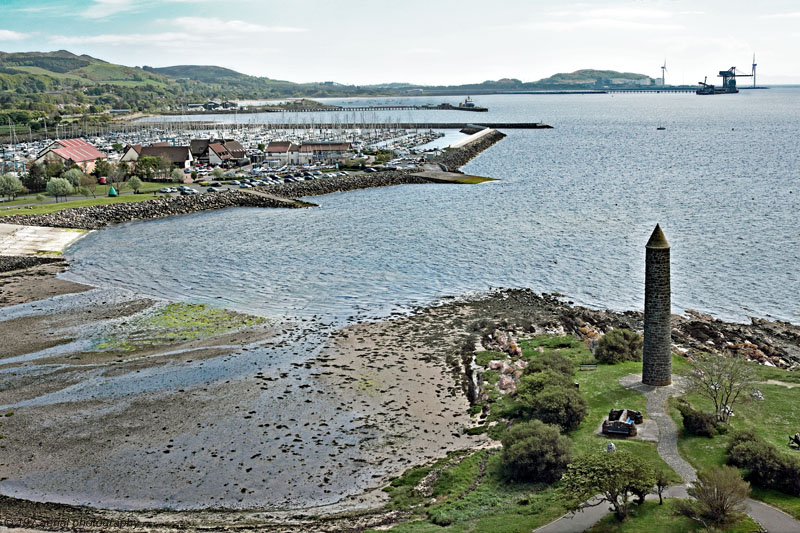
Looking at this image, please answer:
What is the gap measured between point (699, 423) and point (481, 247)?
127 ft

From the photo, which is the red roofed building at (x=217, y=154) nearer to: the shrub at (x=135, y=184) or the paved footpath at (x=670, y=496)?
the shrub at (x=135, y=184)

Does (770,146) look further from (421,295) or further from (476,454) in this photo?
(476,454)

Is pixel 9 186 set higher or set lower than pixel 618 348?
higher

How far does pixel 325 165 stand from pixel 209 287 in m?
66.5

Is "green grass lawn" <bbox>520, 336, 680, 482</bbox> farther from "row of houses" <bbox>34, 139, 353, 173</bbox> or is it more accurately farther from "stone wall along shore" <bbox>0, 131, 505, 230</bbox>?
"row of houses" <bbox>34, 139, 353, 173</bbox>

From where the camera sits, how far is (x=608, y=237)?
6481 centimetres

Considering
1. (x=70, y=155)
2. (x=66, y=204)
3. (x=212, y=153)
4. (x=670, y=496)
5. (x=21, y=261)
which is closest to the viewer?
(x=670, y=496)

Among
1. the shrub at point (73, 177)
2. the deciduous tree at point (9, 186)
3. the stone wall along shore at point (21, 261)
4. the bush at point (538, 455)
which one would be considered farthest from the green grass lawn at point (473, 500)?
the shrub at point (73, 177)

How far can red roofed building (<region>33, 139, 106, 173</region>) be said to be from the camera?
94750mm

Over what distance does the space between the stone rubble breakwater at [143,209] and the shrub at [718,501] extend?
64841 mm

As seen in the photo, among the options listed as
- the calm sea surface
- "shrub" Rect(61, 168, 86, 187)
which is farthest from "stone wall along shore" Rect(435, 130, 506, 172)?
"shrub" Rect(61, 168, 86, 187)

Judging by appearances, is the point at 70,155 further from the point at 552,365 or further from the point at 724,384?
the point at 724,384

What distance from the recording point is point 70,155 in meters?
96.4

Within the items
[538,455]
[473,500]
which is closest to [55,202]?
[473,500]
